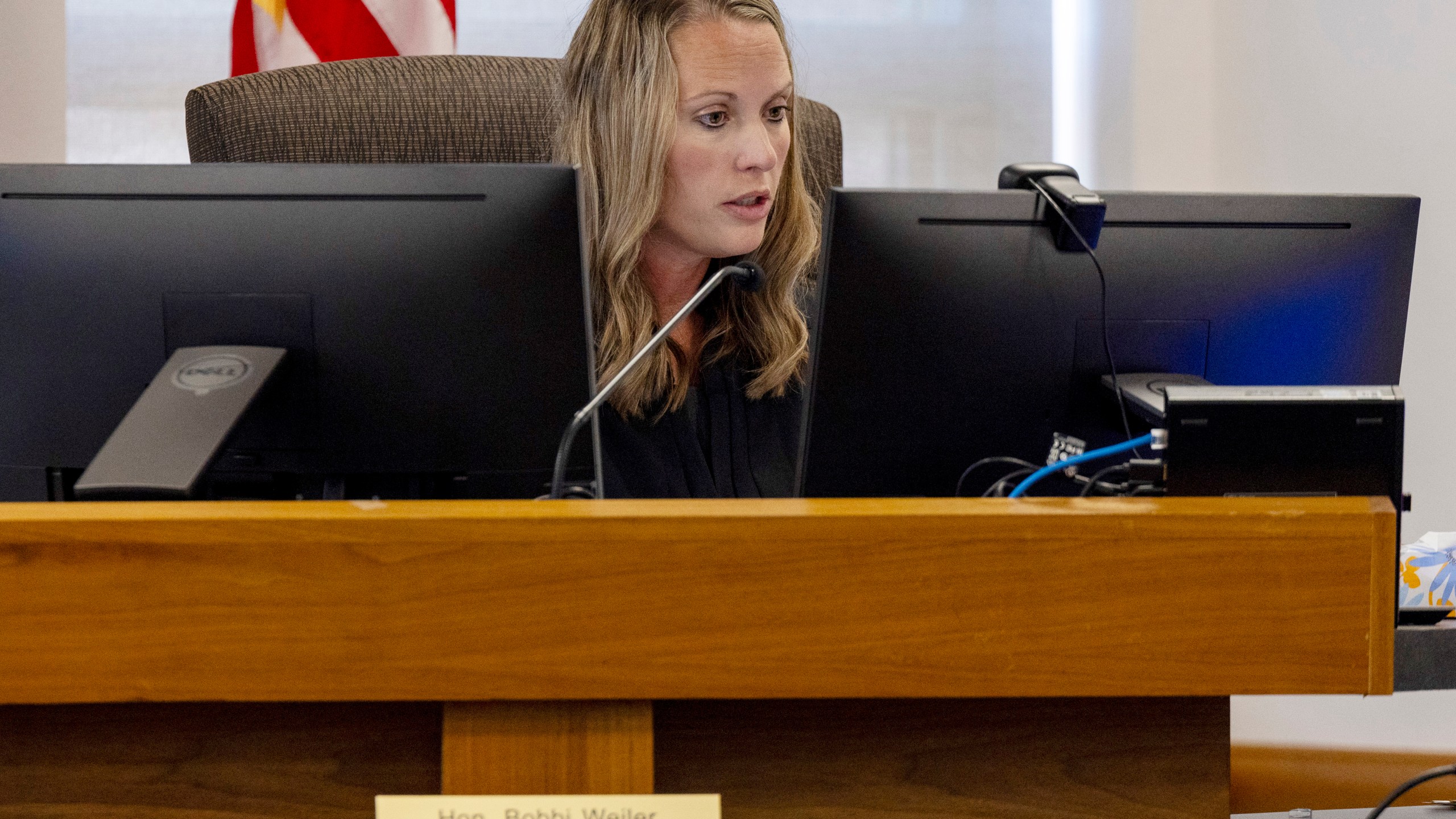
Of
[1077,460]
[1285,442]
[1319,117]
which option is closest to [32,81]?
[1077,460]

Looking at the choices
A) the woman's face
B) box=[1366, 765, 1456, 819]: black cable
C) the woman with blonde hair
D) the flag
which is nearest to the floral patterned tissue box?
box=[1366, 765, 1456, 819]: black cable

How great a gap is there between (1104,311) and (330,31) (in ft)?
5.84

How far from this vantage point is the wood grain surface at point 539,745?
583mm

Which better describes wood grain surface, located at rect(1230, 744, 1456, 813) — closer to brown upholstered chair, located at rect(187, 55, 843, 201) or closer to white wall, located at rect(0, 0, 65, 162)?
brown upholstered chair, located at rect(187, 55, 843, 201)

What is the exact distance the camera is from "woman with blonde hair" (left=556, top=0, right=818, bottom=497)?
151cm

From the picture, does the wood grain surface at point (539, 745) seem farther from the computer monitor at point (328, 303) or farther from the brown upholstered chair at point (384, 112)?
the brown upholstered chair at point (384, 112)

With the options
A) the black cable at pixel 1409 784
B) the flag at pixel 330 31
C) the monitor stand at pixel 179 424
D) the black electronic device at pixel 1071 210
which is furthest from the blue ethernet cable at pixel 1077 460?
the flag at pixel 330 31

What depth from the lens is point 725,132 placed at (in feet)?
5.14

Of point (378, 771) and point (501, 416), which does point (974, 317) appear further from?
point (378, 771)

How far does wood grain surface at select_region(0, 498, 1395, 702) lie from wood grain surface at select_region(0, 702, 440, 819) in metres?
0.07

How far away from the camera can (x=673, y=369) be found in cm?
152

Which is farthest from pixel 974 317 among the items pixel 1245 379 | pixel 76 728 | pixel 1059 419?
pixel 76 728

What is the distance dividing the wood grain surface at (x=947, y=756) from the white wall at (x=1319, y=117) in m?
1.60

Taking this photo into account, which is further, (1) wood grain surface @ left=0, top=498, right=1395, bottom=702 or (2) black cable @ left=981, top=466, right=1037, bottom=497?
(2) black cable @ left=981, top=466, right=1037, bottom=497
